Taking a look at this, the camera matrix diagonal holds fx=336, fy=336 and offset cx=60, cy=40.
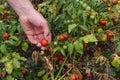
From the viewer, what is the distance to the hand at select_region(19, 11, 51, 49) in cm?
230

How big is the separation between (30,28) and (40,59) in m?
0.78

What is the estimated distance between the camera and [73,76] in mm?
2811

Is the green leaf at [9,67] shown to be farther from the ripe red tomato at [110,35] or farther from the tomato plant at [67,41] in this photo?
the ripe red tomato at [110,35]

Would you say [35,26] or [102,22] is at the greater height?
[35,26]

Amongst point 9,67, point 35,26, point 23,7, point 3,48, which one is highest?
point 23,7

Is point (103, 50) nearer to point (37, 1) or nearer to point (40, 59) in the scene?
point (40, 59)

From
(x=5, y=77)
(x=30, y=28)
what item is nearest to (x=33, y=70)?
(x=5, y=77)

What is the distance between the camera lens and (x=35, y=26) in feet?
7.84

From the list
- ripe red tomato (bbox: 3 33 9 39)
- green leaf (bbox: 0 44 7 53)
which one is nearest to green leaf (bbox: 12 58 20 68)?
green leaf (bbox: 0 44 7 53)

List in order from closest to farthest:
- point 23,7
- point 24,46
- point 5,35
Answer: point 23,7, point 5,35, point 24,46

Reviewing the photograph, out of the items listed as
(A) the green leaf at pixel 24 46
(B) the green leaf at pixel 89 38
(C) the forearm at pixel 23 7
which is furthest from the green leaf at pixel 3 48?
(B) the green leaf at pixel 89 38

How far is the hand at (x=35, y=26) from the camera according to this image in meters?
2.30

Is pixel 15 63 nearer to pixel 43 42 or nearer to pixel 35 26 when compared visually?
pixel 43 42

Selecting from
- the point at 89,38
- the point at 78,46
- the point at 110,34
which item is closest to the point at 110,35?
the point at 110,34
